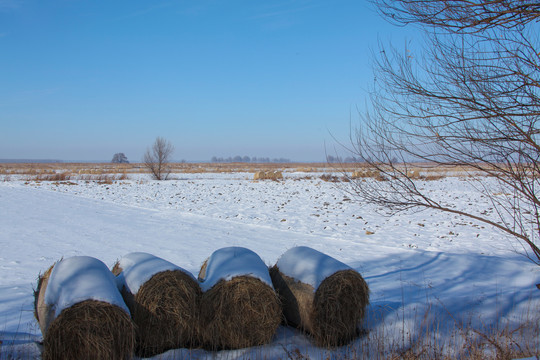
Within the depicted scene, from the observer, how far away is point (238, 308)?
3.95m

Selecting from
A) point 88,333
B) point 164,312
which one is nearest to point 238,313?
point 164,312

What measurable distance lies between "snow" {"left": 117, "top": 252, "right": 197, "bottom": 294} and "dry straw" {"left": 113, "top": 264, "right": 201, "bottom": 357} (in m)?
0.05

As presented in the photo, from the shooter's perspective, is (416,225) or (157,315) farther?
(416,225)

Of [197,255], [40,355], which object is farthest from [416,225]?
[40,355]

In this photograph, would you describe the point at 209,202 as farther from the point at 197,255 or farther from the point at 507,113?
the point at 507,113

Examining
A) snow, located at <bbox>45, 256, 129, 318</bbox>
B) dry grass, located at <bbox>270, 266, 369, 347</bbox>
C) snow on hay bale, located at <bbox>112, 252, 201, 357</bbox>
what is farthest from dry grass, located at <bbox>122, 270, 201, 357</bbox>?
dry grass, located at <bbox>270, 266, 369, 347</bbox>

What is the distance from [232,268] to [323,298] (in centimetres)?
100

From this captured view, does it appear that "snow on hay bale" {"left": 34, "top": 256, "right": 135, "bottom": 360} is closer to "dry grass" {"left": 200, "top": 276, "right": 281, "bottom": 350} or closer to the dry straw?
the dry straw

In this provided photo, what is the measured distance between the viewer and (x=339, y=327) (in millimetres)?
4250

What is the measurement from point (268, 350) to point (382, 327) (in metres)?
1.40

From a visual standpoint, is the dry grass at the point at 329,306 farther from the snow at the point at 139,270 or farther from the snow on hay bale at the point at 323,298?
the snow at the point at 139,270

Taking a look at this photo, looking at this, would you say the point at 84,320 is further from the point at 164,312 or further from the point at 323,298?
the point at 323,298

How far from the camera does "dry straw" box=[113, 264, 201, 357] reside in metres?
3.77

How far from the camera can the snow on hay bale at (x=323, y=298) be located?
4.12 meters
